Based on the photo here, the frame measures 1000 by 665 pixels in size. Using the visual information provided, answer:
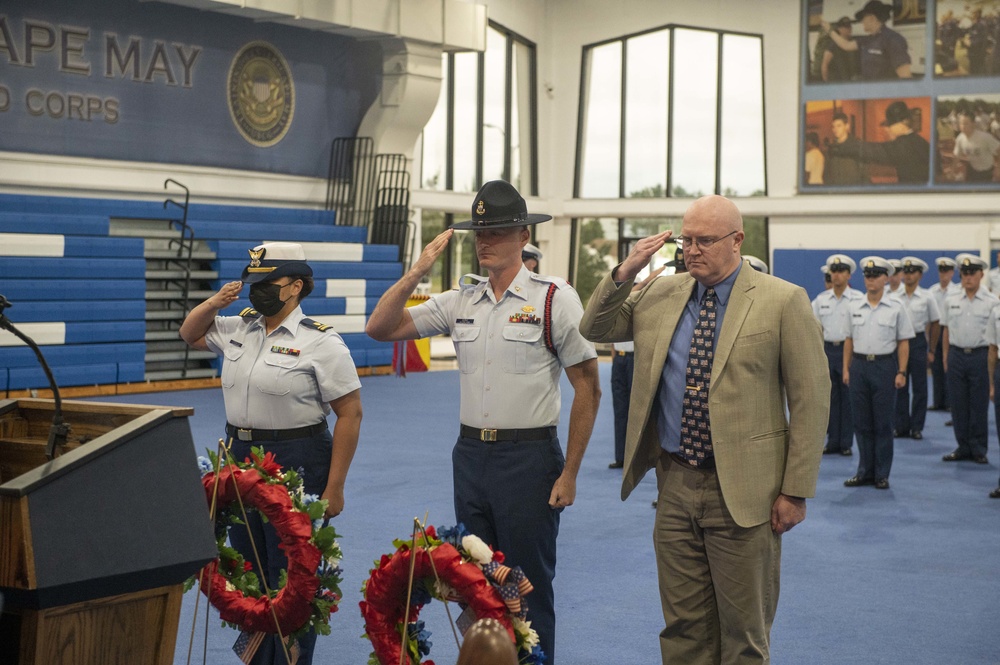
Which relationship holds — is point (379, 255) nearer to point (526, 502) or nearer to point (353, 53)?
point (353, 53)

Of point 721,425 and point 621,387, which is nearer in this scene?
point 721,425

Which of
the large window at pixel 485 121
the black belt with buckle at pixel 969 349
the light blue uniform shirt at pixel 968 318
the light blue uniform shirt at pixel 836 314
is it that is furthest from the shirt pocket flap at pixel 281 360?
the large window at pixel 485 121

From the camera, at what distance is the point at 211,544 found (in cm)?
264

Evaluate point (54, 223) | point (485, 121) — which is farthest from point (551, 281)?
point (485, 121)

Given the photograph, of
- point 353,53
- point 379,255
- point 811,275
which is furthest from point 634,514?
point 811,275

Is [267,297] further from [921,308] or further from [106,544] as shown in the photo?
[921,308]

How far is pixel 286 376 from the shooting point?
381 cm

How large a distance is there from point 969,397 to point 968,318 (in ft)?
2.30

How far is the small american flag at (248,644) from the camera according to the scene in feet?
11.9

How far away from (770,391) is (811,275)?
17.9 m

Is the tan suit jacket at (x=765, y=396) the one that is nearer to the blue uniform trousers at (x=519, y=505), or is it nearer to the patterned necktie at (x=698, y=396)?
the patterned necktie at (x=698, y=396)

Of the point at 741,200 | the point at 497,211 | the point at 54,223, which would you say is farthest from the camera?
the point at 741,200

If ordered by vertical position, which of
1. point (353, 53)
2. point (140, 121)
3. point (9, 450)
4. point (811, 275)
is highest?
point (353, 53)

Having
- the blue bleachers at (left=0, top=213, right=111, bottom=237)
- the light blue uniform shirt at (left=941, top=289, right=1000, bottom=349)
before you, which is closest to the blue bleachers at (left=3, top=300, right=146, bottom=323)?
the blue bleachers at (left=0, top=213, right=111, bottom=237)
